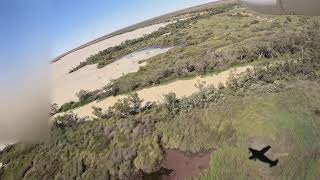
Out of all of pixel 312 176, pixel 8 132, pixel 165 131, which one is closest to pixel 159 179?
pixel 165 131

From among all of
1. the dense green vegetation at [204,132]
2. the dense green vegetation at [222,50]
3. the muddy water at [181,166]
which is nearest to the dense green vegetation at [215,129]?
the dense green vegetation at [204,132]

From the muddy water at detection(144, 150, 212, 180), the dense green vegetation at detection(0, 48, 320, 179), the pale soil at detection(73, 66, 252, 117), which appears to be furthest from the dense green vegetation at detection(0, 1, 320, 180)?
the pale soil at detection(73, 66, 252, 117)

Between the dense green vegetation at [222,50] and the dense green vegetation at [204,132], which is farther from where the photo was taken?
the dense green vegetation at [222,50]

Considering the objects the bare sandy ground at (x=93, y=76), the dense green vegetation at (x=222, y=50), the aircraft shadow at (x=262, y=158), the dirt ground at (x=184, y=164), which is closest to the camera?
the aircraft shadow at (x=262, y=158)

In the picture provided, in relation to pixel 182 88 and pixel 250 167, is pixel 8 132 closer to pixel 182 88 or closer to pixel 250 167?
pixel 182 88

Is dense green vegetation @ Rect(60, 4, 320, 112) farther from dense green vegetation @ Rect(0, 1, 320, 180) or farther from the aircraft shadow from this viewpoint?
the aircraft shadow

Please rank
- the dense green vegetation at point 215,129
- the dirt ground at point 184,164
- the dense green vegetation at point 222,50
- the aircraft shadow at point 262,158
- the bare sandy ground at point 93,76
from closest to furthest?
the aircraft shadow at point 262,158
the dense green vegetation at point 215,129
the dirt ground at point 184,164
the dense green vegetation at point 222,50
the bare sandy ground at point 93,76

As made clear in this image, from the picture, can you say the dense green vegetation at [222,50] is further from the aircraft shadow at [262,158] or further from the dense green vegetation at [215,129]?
the aircraft shadow at [262,158]

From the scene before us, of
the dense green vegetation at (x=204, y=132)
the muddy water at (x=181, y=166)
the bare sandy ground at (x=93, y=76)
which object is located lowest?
the bare sandy ground at (x=93, y=76)
